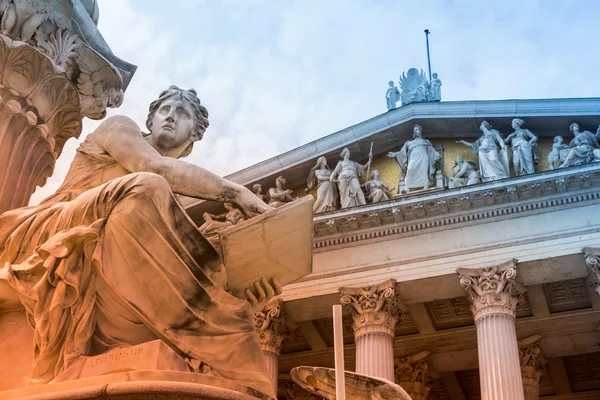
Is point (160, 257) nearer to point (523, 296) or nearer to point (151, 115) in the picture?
point (151, 115)

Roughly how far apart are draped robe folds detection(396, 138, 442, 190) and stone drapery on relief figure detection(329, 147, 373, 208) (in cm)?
95

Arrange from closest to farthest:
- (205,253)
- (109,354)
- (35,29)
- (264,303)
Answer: (109,354) < (205,253) < (264,303) < (35,29)

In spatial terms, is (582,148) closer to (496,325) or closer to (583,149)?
Answer: (583,149)

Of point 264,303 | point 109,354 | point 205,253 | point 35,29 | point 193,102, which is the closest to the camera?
point 109,354

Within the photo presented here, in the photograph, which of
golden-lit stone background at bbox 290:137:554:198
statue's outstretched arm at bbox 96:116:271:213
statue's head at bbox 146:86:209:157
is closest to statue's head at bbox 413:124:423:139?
golden-lit stone background at bbox 290:137:554:198

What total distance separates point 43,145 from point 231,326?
70.0 inches

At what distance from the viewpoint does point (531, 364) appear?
66.5 ft

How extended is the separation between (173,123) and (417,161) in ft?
57.2

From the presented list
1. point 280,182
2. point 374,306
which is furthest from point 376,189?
point 374,306

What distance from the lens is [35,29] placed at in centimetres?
454

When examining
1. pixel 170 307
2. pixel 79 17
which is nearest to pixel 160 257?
pixel 170 307

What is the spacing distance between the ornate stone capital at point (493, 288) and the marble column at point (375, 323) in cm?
170

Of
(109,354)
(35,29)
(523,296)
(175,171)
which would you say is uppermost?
(523,296)

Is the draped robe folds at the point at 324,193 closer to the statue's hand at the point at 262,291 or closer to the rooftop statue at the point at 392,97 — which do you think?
the rooftop statue at the point at 392,97
